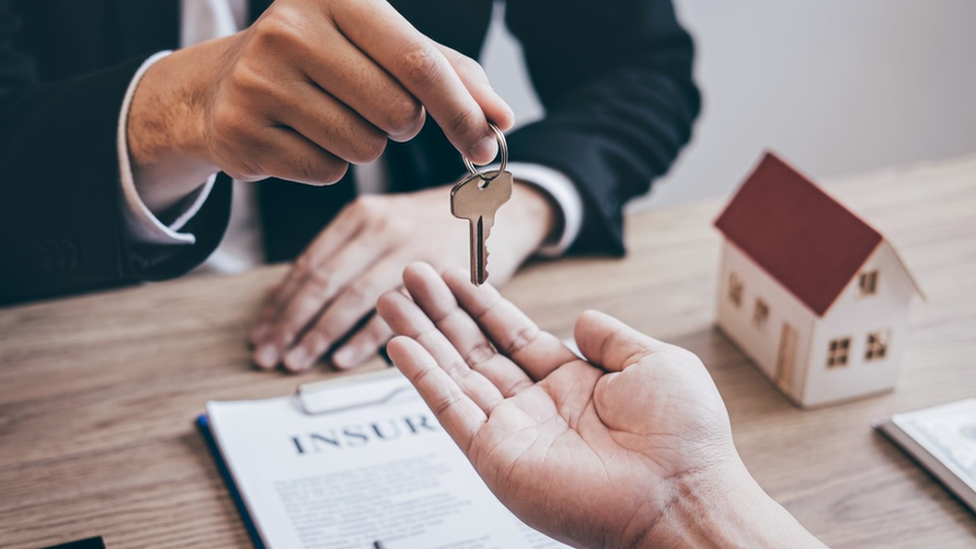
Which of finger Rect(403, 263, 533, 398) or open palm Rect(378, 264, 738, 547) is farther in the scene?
finger Rect(403, 263, 533, 398)

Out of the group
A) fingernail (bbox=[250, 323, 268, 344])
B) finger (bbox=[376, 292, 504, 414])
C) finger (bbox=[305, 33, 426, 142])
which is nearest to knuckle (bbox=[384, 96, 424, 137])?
finger (bbox=[305, 33, 426, 142])

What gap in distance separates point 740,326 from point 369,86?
60 centimetres

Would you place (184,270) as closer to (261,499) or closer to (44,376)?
(44,376)

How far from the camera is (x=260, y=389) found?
1.05 meters

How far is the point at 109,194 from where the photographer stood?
1.00 meters

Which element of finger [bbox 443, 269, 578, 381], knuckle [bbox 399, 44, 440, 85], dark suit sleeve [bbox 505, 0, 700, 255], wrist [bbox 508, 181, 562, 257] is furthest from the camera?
dark suit sleeve [bbox 505, 0, 700, 255]

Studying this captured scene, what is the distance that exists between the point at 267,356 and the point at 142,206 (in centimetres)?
23

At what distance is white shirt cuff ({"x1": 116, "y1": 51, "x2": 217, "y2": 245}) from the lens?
0.99 metres

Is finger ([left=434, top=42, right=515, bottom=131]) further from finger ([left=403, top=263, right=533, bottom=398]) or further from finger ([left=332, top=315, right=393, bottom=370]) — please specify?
finger ([left=332, top=315, right=393, bottom=370])

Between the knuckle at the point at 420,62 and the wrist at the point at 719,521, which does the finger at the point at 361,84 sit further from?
the wrist at the point at 719,521

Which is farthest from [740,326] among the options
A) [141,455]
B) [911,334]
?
[141,455]

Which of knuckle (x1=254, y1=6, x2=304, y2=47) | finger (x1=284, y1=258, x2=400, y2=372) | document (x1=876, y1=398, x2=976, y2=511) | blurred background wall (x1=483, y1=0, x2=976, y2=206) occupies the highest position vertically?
knuckle (x1=254, y1=6, x2=304, y2=47)

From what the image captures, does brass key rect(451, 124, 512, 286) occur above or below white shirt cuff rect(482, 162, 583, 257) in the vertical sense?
above

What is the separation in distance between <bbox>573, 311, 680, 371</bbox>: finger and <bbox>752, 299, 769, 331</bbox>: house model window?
24 centimetres
